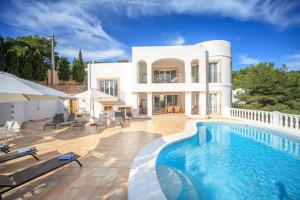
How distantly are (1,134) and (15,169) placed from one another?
4.18m

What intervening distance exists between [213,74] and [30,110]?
64.5ft

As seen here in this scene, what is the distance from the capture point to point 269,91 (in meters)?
21.7

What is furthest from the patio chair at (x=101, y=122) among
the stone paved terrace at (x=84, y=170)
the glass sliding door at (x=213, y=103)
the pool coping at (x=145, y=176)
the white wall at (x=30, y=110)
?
the glass sliding door at (x=213, y=103)

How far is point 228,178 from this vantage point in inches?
232

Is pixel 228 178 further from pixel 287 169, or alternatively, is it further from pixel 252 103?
pixel 252 103

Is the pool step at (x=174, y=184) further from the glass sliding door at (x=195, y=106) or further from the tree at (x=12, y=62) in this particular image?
the tree at (x=12, y=62)

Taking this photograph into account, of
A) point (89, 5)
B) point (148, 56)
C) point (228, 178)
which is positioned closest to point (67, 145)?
point (228, 178)

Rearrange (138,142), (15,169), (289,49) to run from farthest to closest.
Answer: (289,49)
(138,142)
(15,169)

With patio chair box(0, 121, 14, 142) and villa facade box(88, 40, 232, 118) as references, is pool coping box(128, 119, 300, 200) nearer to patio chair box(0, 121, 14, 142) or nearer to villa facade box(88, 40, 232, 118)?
patio chair box(0, 121, 14, 142)

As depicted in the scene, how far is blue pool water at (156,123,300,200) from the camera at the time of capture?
5.06m

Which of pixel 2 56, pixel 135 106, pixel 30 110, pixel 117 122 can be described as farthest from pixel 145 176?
pixel 2 56

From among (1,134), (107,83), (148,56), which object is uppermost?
(148,56)

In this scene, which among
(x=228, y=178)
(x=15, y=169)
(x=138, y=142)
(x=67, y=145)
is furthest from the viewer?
(x=138, y=142)

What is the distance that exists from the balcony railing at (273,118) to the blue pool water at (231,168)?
109 cm
